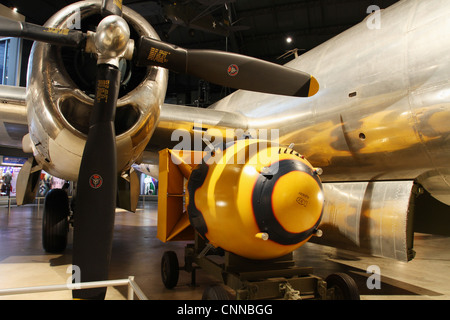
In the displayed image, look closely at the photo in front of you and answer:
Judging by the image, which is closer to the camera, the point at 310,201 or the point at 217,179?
the point at 310,201

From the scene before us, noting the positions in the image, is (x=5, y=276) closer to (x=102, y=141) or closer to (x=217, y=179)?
(x=102, y=141)

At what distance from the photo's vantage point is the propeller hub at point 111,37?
9.47 feet

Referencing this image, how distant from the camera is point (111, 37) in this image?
9.51 ft

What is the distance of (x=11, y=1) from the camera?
12016 mm

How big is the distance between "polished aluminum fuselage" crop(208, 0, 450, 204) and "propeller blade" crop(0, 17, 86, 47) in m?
2.94

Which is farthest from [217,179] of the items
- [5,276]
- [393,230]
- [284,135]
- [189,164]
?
[5,276]

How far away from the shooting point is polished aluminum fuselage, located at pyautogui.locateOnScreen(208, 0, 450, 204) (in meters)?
3.04

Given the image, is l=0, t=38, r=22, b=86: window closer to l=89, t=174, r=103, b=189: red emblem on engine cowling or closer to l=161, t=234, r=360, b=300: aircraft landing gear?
l=89, t=174, r=103, b=189: red emblem on engine cowling

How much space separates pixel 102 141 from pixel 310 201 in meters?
1.94

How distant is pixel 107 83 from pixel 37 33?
2.62 feet

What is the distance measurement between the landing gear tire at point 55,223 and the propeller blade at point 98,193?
11.0 feet

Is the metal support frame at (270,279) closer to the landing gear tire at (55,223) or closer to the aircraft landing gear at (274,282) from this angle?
the aircraft landing gear at (274,282)

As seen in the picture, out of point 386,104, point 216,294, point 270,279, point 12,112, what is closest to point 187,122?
point 12,112

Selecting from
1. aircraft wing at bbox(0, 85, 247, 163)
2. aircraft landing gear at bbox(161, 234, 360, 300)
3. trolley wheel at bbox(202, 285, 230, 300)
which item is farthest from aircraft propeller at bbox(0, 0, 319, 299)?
aircraft wing at bbox(0, 85, 247, 163)
